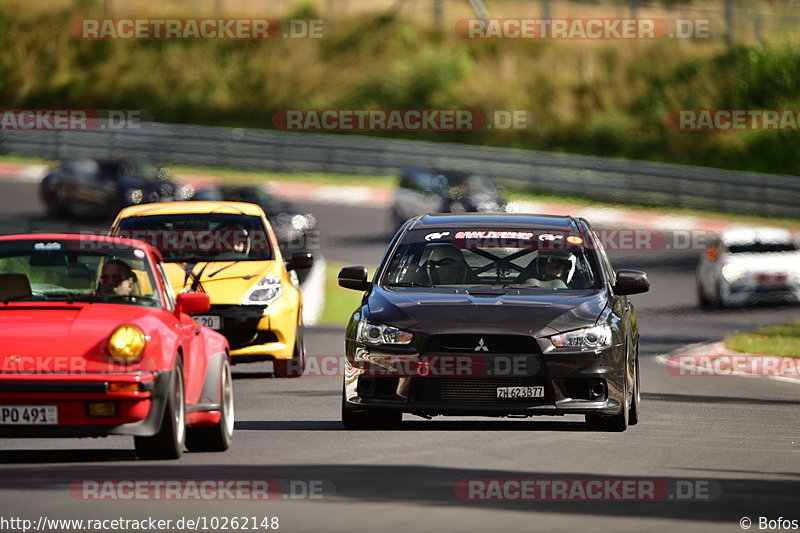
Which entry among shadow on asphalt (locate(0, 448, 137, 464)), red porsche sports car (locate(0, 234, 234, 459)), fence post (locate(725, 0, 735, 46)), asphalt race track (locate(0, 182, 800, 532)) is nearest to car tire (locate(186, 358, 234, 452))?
red porsche sports car (locate(0, 234, 234, 459))

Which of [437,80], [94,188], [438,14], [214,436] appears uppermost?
[438,14]

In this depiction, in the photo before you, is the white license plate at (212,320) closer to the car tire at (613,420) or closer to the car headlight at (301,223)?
the car tire at (613,420)

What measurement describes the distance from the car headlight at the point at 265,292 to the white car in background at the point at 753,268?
14611 millimetres

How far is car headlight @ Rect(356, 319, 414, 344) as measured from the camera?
11.8m

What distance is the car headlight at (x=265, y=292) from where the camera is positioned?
54.9ft

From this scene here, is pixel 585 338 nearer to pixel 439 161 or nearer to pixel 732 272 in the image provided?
pixel 732 272

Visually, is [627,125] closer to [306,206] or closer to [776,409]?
[306,206]

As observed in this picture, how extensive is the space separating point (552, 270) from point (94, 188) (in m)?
27.6

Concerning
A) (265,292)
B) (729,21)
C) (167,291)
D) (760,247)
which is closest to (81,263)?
(167,291)

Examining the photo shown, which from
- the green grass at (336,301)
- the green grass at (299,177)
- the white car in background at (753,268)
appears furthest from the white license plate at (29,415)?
the green grass at (299,177)

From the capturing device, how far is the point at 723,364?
2092cm

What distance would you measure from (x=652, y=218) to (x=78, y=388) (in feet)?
106

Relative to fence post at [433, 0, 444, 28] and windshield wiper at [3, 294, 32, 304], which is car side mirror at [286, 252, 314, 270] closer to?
windshield wiper at [3, 294, 32, 304]

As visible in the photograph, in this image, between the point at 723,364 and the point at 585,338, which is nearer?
the point at 585,338
